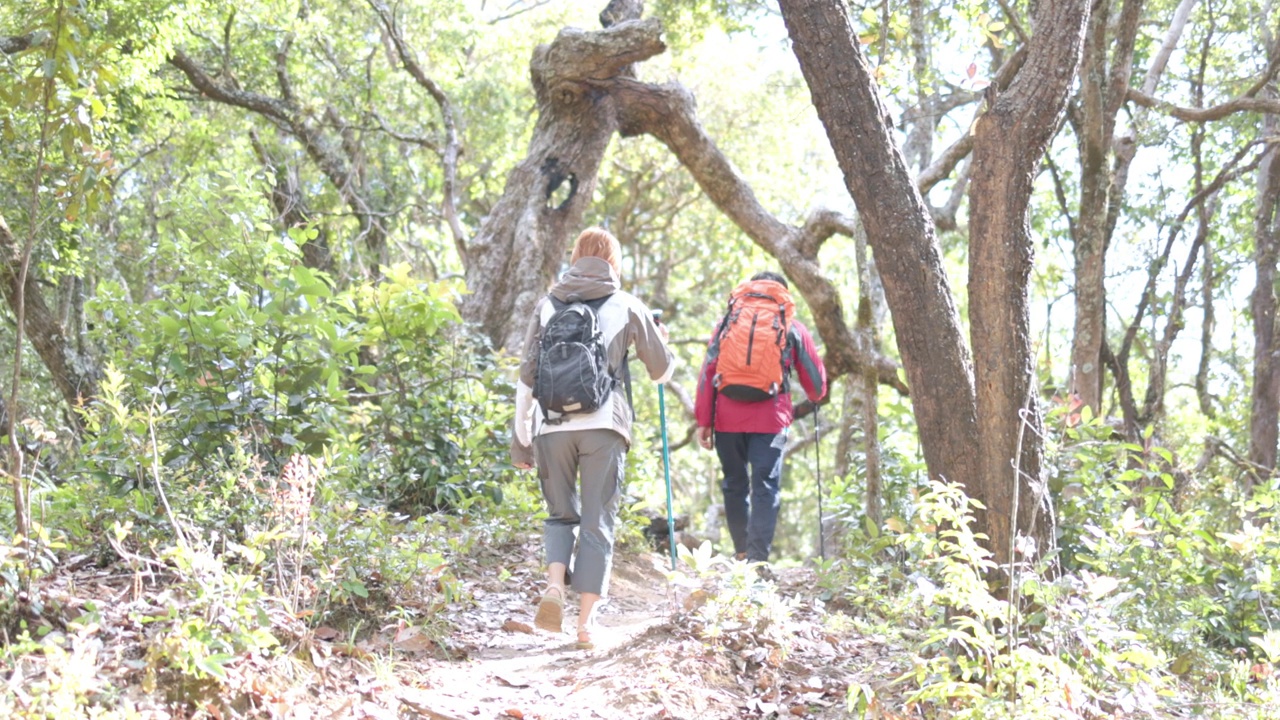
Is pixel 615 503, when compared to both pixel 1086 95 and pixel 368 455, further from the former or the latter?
pixel 1086 95

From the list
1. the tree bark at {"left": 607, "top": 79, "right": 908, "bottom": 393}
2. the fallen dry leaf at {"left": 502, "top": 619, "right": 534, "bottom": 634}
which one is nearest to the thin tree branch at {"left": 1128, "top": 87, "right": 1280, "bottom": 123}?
the tree bark at {"left": 607, "top": 79, "right": 908, "bottom": 393}

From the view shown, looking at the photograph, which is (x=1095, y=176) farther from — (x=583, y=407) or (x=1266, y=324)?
(x=583, y=407)

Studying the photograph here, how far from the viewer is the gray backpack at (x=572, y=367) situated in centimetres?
496

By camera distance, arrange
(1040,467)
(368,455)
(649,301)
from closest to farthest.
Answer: (1040,467), (368,455), (649,301)

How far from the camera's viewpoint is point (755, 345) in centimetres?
687

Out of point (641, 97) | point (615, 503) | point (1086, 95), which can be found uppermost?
point (641, 97)

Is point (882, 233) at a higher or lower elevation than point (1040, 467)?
higher

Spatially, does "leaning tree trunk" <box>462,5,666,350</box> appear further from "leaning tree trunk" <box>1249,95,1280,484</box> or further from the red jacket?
"leaning tree trunk" <box>1249,95,1280,484</box>

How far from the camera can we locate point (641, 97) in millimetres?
10484

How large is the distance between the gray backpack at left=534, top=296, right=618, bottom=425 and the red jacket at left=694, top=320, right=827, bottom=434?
6.25ft

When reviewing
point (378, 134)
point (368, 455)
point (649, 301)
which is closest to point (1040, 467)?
point (368, 455)

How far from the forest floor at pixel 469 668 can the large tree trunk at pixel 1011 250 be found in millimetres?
864

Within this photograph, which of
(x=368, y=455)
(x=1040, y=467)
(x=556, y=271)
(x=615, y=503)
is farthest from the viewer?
(x=556, y=271)

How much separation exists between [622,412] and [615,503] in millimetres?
428
